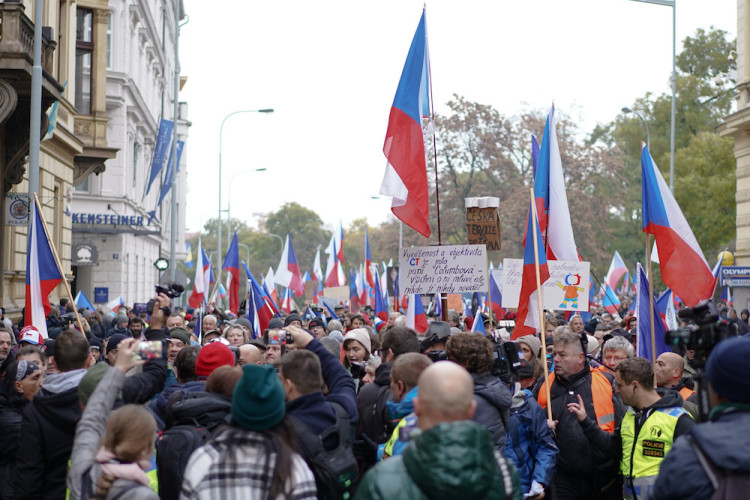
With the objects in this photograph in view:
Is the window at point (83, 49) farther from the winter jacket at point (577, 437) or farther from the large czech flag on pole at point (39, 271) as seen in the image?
the winter jacket at point (577, 437)

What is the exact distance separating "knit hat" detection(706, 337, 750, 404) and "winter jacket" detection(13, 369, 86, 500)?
3.27m

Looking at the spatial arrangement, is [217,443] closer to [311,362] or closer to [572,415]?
[311,362]

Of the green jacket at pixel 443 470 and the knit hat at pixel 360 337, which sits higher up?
the knit hat at pixel 360 337

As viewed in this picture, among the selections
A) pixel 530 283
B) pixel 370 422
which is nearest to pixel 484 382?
pixel 370 422

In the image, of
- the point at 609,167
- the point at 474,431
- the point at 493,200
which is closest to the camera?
the point at 474,431

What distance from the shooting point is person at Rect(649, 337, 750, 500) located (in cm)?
337

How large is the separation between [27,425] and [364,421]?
199 centimetres

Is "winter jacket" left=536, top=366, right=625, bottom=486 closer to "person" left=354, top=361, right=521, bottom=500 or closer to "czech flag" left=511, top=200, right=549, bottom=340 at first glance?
"czech flag" left=511, top=200, right=549, bottom=340

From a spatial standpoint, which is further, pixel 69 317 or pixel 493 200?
pixel 69 317

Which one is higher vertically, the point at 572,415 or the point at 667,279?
the point at 667,279

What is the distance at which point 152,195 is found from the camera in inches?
1752

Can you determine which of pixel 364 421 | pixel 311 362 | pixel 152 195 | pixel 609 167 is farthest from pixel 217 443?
pixel 609 167

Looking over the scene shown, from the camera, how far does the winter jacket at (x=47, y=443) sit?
4.92 meters

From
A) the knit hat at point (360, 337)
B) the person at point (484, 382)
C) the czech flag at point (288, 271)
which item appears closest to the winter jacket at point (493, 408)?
the person at point (484, 382)
